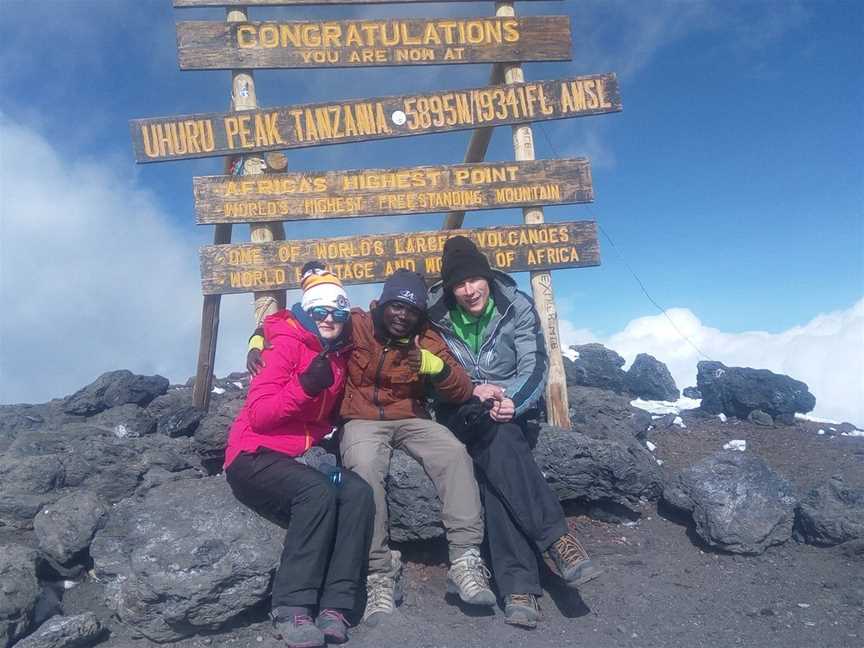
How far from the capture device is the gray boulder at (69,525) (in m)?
4.39

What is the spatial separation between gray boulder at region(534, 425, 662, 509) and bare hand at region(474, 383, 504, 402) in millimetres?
1153

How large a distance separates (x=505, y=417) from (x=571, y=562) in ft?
3.39

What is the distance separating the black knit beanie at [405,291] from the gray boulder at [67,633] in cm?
275

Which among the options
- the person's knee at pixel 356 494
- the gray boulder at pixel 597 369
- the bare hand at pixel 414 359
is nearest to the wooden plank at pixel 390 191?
the bare hand at pixel 414 359

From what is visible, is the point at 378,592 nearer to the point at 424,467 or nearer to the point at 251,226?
the point at 424,467

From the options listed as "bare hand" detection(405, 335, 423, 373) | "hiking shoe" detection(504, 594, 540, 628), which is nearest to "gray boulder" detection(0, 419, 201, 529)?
"bare hand" detection(405, 335, 423, 373)

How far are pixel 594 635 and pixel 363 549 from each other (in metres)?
1.55

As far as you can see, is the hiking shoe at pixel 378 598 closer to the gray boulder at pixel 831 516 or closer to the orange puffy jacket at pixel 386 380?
the orange puffy jacket at pixel 386 380

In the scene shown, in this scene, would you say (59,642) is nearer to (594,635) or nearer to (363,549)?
(363,549)

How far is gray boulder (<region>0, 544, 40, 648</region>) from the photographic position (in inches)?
147

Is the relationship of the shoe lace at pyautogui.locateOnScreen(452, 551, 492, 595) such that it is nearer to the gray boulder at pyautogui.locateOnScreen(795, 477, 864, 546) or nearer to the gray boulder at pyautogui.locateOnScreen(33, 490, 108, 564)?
the gray boulder at pyautogui.locateOnScreen(33, 490, 108, 564)

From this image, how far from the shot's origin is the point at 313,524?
3.74 m

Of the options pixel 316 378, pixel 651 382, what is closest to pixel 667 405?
pixel 651 382

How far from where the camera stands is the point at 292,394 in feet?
12.8
